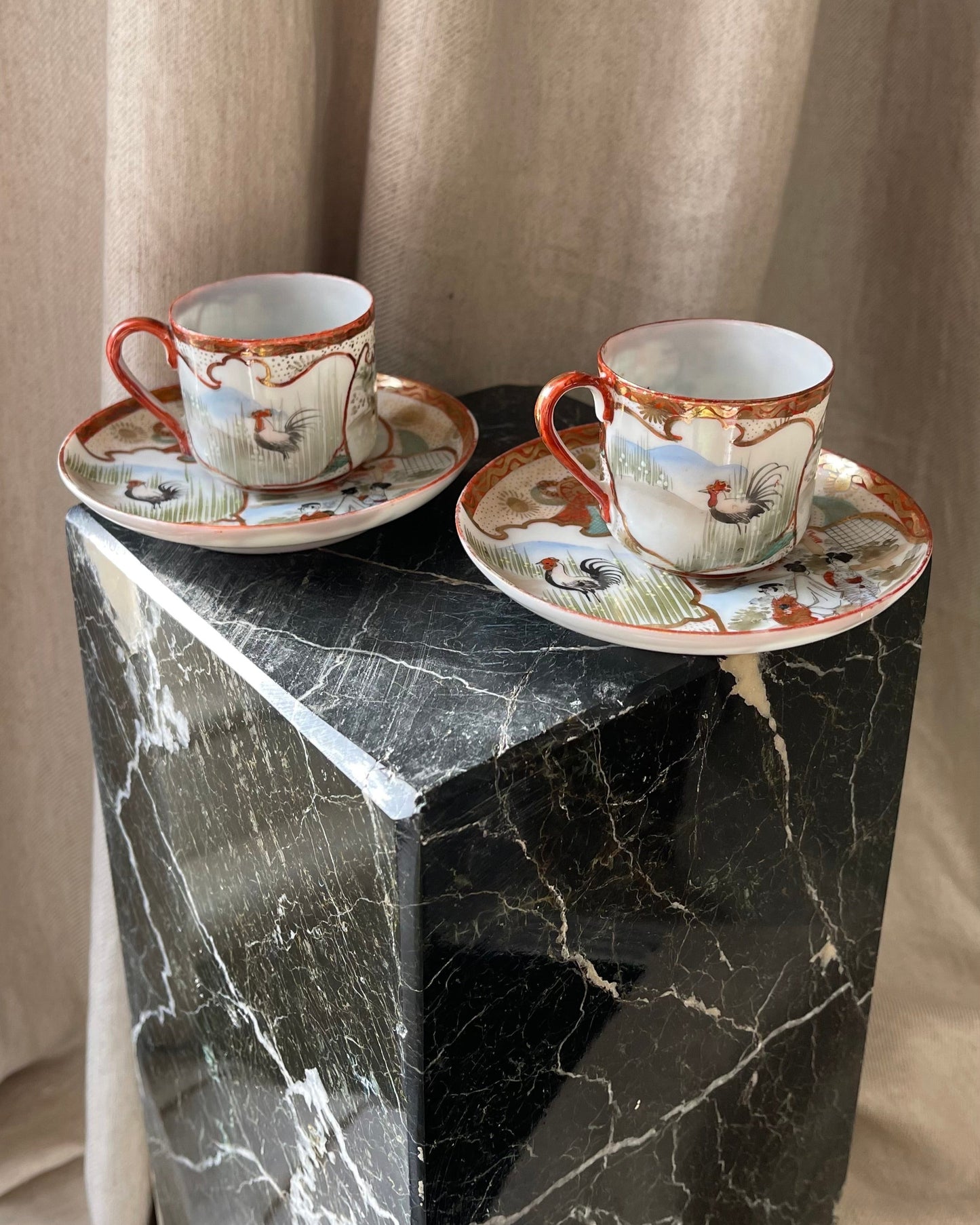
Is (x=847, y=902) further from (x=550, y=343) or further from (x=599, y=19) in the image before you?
(x=599, y=19)

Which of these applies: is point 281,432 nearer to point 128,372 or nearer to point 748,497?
point 128,372

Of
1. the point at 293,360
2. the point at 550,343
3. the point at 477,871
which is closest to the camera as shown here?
the point at 477,871

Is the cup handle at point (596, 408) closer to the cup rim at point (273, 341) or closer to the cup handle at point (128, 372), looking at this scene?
the cup rim at point (273, 341)

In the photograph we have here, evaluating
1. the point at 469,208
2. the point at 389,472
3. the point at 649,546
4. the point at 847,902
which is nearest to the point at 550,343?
the point at 469,208

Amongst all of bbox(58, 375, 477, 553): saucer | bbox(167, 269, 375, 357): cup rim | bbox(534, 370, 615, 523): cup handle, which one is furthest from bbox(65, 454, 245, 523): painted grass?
bbox(534, 370, 615, 523): cup handle

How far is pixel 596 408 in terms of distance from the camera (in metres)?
0.69

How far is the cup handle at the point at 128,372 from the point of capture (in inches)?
30.5

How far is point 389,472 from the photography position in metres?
0.81

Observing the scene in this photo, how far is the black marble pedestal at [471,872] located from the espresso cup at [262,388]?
6cm

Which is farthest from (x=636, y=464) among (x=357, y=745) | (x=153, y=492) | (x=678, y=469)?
(x=153, y=492)

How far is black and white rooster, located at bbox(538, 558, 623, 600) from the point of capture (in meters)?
0.67

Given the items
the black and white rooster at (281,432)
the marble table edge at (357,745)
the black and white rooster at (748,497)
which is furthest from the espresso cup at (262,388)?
the black and white rooster at (748,497)

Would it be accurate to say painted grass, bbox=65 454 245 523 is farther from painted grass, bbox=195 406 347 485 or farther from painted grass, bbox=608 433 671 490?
painted grass, bbox=608 433 671 490

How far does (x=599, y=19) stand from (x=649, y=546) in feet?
1.61
